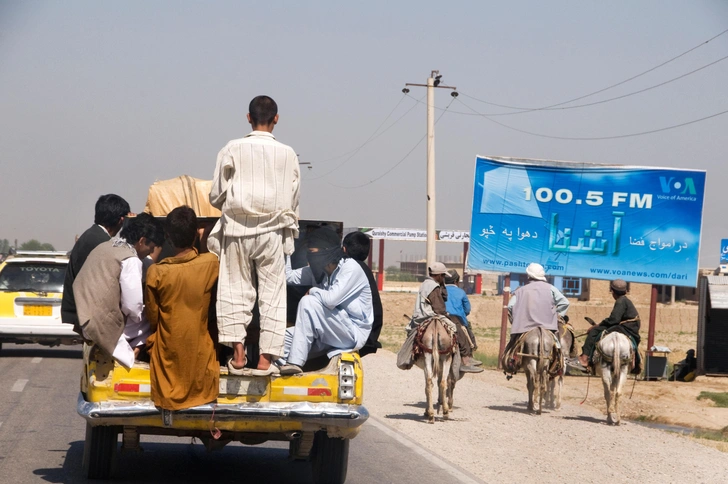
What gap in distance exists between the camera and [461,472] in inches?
367

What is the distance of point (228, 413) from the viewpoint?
22.1ft

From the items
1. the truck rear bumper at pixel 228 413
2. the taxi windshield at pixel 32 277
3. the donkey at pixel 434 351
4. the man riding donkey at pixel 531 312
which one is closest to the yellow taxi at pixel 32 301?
the taxi windshield at pixel 32 277

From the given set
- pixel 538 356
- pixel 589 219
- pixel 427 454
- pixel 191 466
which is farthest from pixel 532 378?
pixel 589 219

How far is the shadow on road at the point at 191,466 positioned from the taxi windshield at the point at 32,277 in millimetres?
9302

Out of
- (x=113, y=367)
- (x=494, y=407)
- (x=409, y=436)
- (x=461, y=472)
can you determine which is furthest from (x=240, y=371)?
(x=494, y=407)

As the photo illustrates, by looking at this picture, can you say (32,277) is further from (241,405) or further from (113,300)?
(241,405)

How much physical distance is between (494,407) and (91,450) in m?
9.43

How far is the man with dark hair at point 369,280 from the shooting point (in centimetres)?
788

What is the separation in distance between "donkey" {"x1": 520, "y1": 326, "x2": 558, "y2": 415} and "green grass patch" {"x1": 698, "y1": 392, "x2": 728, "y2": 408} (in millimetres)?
6167

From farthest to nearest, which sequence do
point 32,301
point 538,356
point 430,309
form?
1. point 32,301
2. point 538,356
3. point 430,309

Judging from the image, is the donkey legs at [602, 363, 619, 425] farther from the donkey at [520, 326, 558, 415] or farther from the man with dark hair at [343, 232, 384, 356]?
the man with dark hair at [343, 232, 384, 356]

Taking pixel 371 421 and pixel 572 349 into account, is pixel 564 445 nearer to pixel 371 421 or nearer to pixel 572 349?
pixel 371 421

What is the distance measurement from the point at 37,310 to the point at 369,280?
38.5 ft

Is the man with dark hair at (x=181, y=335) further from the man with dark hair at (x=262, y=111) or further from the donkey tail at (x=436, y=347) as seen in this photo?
the donkey tail at (x=436, y=347)
